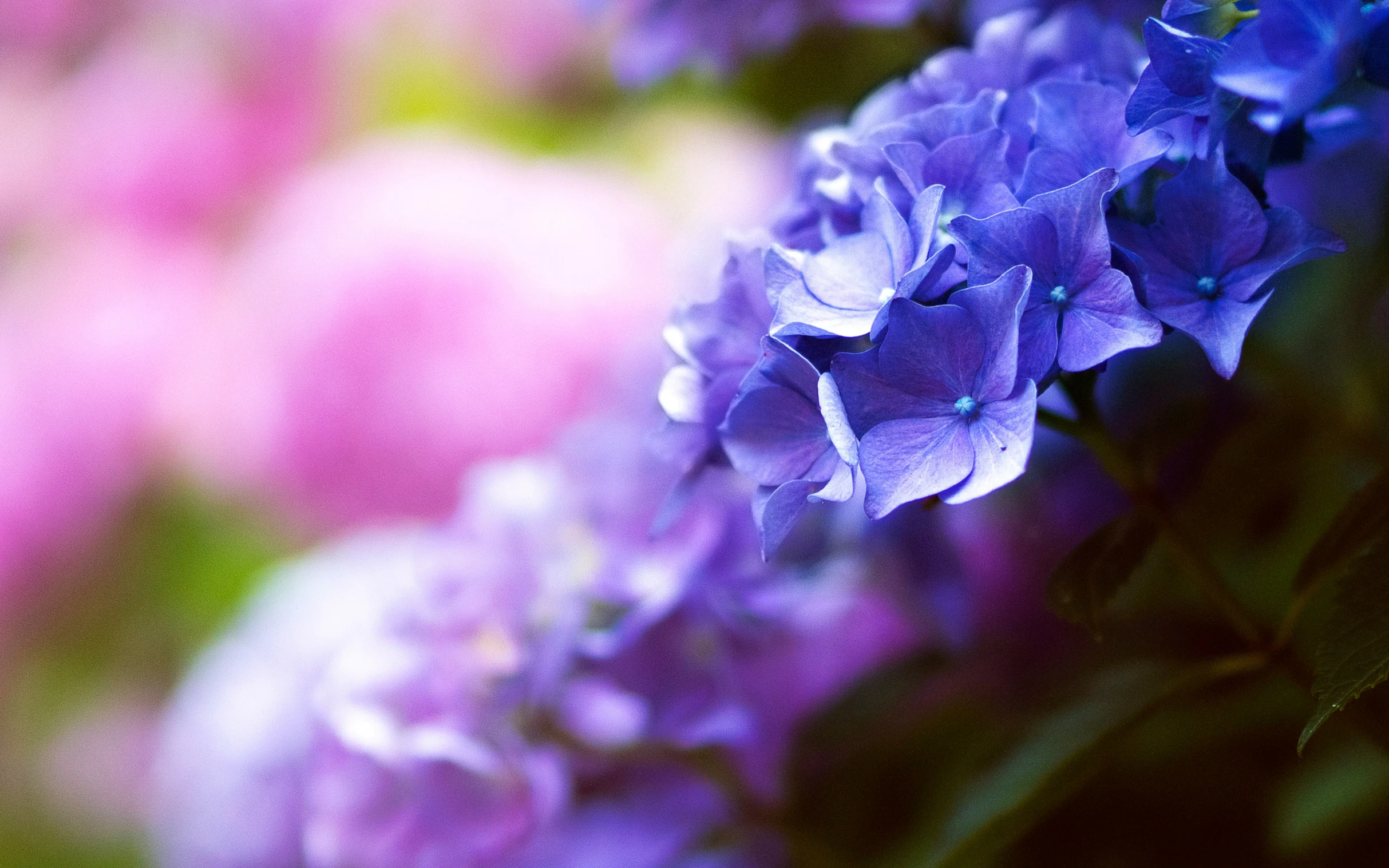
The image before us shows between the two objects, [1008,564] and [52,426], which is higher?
[52,426]

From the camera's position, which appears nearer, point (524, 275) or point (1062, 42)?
point (1062, 42)

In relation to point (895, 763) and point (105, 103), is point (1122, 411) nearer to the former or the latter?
point (895, 763)

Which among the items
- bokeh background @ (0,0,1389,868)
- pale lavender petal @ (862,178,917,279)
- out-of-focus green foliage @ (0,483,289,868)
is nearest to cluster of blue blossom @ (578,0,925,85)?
bokeh background @ (0,0,1389,868)

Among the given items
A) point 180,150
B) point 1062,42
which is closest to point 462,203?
point 180,150

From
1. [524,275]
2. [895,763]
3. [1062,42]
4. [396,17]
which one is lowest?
[895,763]

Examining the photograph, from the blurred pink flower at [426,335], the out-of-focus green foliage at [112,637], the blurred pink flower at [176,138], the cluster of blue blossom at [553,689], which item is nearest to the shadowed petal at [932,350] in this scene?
the cluster of blue blossom at [553,689]

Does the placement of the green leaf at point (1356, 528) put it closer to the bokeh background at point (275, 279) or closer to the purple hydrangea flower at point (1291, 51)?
the purple hydrangea flower at point (1291, 51)

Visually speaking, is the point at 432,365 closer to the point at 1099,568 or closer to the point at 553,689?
the point at 553,689
